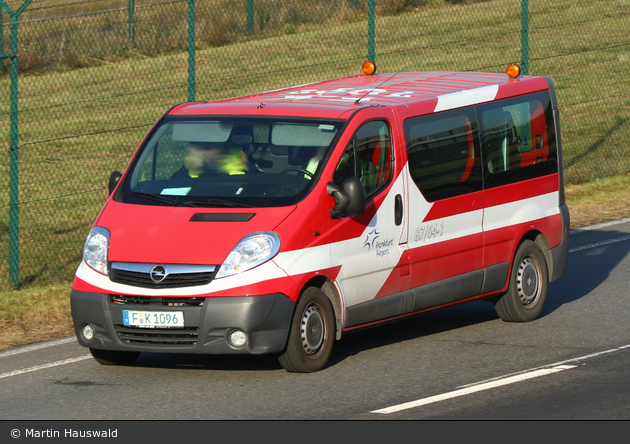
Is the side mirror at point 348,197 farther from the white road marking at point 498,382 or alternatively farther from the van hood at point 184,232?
the white road marking at point 498,382

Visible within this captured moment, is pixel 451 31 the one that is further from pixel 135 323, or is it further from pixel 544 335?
pixel 135 323

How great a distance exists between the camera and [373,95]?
9.41m

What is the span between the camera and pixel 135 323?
26.0 feet

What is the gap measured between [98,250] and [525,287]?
3.80 meters

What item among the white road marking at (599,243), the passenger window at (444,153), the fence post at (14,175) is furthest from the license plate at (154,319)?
the white road marking at (599,243)

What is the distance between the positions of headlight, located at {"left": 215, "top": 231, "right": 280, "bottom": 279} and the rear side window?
2.53 meters

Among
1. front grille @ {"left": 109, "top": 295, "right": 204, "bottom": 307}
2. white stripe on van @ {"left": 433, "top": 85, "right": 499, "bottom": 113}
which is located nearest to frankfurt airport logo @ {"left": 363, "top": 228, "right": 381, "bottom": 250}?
white stripe on van @ {"left": 433, "top": 85, "right": 499, "bottom": 113}

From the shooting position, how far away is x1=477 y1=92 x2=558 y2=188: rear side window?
9.80m

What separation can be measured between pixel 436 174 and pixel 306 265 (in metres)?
1.69

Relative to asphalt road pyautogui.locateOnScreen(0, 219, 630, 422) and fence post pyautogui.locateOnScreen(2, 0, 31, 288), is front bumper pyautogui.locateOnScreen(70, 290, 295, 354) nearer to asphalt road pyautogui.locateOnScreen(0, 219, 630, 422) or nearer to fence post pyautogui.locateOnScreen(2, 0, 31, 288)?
asphalt road pyautogui.locateOnScreen(0, 219, 630, 422)

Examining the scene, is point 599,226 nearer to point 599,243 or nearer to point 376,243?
point 599,243

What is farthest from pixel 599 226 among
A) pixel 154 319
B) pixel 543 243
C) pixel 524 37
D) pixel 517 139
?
pixel 154 319

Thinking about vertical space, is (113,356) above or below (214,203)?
below

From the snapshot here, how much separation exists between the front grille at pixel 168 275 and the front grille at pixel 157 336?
0.98 ft
